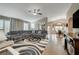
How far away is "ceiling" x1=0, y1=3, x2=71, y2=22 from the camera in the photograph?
3238 millimetres

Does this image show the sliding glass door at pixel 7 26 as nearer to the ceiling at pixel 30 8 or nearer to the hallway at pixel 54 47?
the ceiling at pixel 30 8

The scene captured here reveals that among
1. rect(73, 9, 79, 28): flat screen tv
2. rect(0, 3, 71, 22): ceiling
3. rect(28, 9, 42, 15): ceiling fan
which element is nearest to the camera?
rect(0, 3, 71, 22): ceiling

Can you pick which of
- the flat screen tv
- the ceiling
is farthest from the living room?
the flat screen tv

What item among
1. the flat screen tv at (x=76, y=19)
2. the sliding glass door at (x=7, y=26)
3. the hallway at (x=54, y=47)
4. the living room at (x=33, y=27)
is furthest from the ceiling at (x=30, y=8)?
the hallway at (x=54, y=47)

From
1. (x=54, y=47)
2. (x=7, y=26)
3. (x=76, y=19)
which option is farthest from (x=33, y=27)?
(x=76, y=19)

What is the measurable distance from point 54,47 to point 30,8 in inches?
55.7

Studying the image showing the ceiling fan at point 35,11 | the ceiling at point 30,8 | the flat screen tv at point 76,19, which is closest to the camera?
the ceiling at point 30,8

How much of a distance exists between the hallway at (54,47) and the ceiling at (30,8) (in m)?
0.61

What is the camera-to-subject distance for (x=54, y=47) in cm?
372

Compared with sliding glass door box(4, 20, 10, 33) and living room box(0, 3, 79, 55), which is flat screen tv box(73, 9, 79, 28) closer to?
living room box(0, 3, 79, 55)

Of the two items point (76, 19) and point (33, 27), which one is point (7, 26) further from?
point (76, 19)

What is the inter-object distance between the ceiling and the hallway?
61 centimetres

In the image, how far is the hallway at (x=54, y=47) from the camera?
134 inches

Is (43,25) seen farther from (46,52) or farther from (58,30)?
(46,52)
